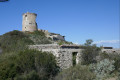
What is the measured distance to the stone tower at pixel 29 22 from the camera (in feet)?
96.2

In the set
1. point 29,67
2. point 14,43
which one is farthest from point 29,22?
point 29,67

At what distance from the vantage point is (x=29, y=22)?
29297 mm

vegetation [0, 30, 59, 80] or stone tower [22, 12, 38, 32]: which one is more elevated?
stone tower [22, 12, 38, 32]

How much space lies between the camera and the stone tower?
2933cm

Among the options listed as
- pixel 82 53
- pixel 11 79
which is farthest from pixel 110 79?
pixel 11 79

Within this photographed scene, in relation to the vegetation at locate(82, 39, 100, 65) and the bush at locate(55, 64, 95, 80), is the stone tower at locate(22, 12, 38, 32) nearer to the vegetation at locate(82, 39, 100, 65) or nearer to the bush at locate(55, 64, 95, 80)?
the vegetation at locate(82, 39, 100, 65)

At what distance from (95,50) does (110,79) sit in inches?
153

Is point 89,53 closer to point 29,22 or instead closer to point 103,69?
point 103,69

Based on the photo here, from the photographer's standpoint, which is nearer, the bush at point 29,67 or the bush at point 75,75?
the bush at point 29,67

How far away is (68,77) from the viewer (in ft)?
29.9

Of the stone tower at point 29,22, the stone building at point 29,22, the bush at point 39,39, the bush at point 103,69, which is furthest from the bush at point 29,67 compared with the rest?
the stone tower at point 29,22

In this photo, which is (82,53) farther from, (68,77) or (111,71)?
(68,77)

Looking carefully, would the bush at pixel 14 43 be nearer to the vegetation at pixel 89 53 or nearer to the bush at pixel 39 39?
the bush at pixel 39 39

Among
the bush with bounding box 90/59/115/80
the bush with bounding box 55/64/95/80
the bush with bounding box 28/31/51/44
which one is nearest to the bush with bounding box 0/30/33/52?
the bush with bounding box 28/31/51/44
